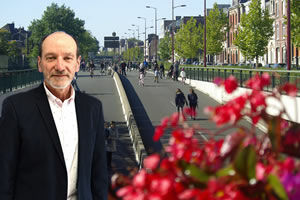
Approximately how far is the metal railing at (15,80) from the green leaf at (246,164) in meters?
32.1

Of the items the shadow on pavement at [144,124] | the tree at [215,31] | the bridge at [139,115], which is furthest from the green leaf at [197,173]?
the tree at [215,31]

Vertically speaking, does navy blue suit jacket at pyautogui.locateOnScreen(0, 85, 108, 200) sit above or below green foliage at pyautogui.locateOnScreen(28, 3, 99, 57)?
below

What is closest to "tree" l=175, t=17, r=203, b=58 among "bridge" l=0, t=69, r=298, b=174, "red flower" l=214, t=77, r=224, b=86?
"bridge" l=0, t=69, r=298, b=174

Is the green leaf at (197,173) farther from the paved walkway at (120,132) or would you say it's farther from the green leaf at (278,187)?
the paved walkway at (120,132)

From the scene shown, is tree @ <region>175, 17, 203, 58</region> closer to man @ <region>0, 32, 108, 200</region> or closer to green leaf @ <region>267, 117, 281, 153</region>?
man @ <region>0, 32, 108, 200</region>

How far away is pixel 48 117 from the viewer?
3434mm

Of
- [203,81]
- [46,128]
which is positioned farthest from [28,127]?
[203,81]

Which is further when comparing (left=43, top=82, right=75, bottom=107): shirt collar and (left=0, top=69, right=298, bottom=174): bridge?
(left=0, top=69, right=298, bottom=174): bridge

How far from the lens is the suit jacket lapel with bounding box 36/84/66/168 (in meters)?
3.37

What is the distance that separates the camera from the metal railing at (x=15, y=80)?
33.6 metres

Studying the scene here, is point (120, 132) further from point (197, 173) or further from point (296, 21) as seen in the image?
point (197, 173)

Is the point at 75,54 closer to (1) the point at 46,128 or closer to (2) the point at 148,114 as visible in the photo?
(1) the point at 46,128

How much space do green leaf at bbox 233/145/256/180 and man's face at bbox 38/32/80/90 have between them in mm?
1962

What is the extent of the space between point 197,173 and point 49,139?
6.34 feet
